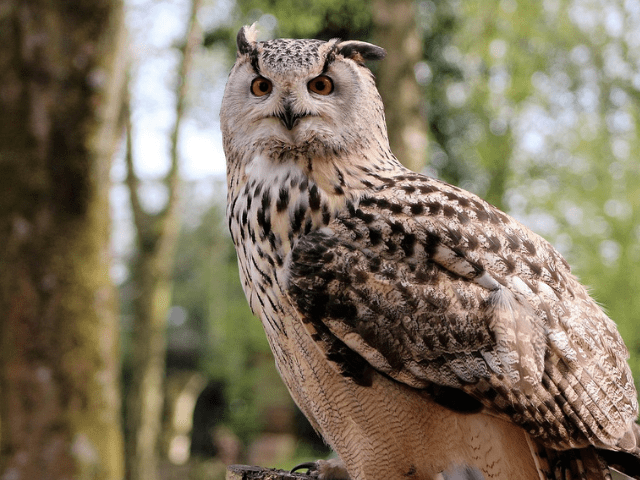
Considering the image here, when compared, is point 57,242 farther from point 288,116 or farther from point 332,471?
point 288,116

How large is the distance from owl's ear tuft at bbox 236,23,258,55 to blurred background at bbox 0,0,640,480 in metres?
2.67

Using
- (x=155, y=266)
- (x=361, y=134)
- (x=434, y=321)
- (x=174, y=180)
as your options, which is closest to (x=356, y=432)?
(x=434, y=321)

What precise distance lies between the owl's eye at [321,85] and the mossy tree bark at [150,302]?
8068 mm

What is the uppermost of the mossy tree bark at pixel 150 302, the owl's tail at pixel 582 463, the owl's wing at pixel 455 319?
the owl's wing at pixel 455 319

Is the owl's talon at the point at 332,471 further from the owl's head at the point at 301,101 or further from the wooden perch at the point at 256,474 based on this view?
the owl's head at the point at 301,101

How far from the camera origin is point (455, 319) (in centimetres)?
216

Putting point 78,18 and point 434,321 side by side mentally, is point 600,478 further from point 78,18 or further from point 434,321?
point 78,18

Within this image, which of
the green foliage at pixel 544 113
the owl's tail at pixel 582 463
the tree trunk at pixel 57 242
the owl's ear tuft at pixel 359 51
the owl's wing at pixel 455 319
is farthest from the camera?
the green foliage at pixel 544 113

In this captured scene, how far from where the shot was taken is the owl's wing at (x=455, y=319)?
2119 mm

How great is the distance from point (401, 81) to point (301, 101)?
461 centimetres

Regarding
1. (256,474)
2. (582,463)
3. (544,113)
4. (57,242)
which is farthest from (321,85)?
(544,113)

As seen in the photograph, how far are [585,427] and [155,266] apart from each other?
877cm

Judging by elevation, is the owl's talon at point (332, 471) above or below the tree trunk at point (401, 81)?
below

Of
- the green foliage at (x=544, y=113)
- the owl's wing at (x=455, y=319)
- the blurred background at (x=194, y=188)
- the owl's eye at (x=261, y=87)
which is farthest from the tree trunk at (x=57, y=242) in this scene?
the green foliage at (x=544, y=113)
